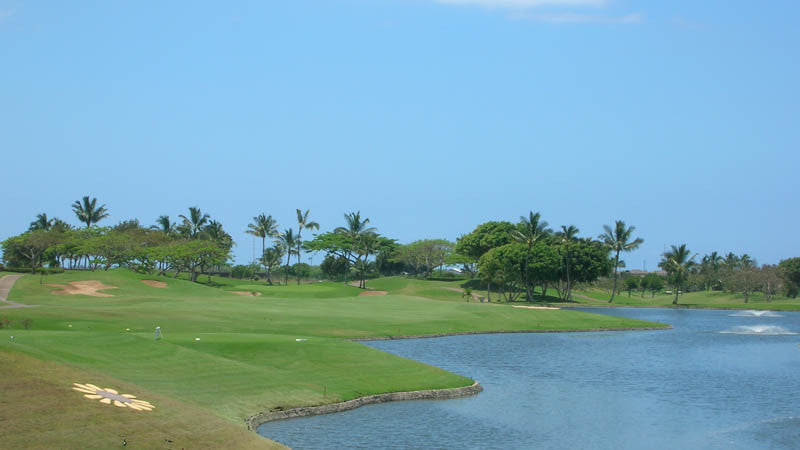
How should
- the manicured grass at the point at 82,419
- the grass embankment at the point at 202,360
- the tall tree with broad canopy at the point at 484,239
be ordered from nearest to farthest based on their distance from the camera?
1. the manicured grass at the point at 82,419
2. the grass embankment at the point at 202,360
3. the tall tree with broad canopy at the point at 484,239

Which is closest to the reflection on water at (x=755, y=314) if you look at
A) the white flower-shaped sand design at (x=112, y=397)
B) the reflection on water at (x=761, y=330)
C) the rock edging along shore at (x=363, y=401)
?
the reflection on water at (x=761, y=330)

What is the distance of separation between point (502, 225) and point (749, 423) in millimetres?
134388

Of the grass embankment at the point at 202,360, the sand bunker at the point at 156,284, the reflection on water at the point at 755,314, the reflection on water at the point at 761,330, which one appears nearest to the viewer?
the grass embankment at the point at 202,360

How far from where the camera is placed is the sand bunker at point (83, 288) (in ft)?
314

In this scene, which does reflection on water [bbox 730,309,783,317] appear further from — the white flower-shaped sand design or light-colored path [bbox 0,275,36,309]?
the white flower-shaped sand design

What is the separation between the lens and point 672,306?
157 meters

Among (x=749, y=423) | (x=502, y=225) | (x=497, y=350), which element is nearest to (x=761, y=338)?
(x=497, y=350)

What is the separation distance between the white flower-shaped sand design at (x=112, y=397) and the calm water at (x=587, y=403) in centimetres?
582

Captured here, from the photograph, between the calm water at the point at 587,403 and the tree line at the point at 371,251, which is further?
the tree line at the point at 371,251

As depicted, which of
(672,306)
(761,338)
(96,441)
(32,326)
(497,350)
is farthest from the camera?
(672,306)

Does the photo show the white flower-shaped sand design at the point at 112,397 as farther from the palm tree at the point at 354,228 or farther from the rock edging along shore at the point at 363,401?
the palm tree at the point at 354,228

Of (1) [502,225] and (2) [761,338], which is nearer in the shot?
(2) [761,338]

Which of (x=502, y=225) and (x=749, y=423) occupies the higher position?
(x=502, y=225)

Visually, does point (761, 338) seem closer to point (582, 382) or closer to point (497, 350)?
point (497, 350)
